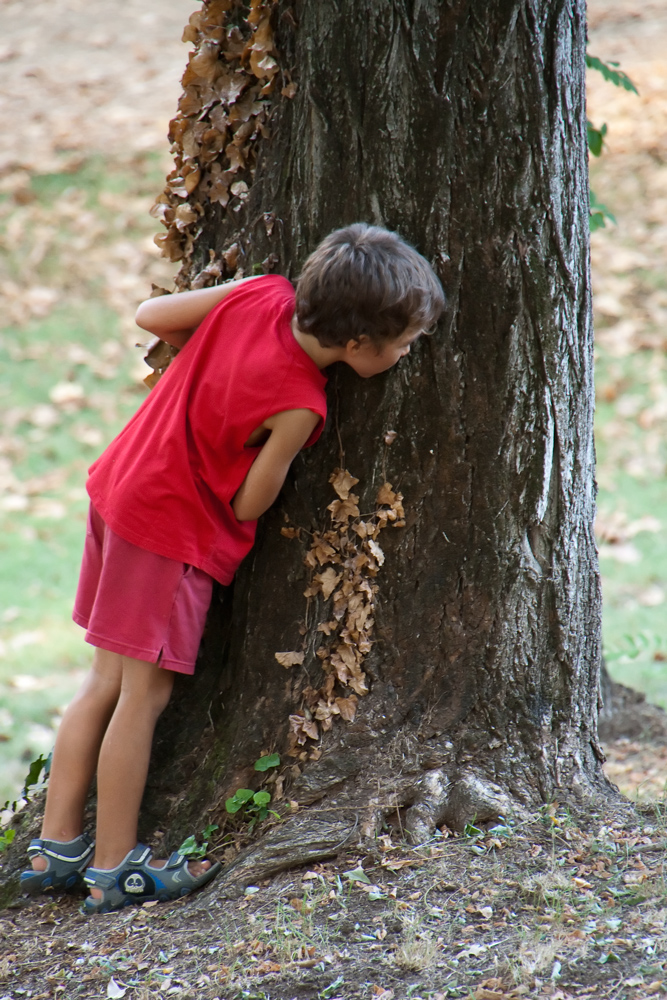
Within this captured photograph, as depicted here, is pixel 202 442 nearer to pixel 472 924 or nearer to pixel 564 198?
pixel 564 198

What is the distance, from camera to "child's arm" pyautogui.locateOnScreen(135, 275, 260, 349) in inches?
99.2

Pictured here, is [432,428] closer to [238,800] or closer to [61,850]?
[238,800]

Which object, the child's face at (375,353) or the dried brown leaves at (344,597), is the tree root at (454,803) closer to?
the dried brown leaves at (344,597)

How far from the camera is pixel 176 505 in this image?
2480 mm

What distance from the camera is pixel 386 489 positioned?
8.32ft

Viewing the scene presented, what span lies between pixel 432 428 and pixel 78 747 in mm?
1354

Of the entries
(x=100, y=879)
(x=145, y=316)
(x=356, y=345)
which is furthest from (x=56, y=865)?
(x=356, y=345)

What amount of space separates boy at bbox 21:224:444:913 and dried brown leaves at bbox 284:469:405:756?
0.71ft

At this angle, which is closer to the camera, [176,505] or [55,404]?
[176,505]

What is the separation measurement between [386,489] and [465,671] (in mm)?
555

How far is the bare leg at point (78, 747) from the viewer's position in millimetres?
2613

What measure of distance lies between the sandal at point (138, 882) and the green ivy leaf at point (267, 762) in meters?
0.28

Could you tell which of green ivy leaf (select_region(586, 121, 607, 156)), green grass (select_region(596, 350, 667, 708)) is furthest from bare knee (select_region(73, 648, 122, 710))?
green grass (select_region(596, 350, 667, 708))

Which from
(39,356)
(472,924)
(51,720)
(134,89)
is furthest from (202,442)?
(134,89)
